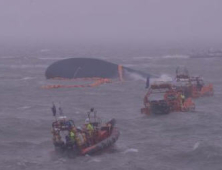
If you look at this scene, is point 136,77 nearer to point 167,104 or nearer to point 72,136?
point 167,104

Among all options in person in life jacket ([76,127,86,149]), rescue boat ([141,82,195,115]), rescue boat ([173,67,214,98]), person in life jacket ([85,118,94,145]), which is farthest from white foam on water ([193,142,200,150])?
rescue boat ([173,67,214,98])

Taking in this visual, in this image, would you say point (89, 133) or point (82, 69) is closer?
point (89, 133)

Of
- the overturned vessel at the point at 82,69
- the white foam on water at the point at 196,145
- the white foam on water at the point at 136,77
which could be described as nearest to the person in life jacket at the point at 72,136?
the white foam on water at the point at 196,145

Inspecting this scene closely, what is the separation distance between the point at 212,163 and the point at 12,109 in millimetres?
23860

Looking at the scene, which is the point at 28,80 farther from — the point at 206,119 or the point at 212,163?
the point at 212,163

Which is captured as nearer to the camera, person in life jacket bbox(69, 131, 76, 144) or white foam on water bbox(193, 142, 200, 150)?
person in life jacket bbox(69, 131, 76, 144)

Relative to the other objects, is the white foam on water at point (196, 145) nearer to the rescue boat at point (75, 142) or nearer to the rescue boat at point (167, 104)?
the rescue boat at point (75, 142)

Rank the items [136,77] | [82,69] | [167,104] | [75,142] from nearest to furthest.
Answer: [75,142] < [167,104] < [136,77] < [82,69]

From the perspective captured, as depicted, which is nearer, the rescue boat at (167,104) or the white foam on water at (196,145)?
the white foam on water at (196,145)

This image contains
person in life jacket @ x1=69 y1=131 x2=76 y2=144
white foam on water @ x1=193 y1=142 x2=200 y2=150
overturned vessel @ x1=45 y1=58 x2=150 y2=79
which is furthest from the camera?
overturned vessel @ x1=45 y1=58 x2=150 y2=79

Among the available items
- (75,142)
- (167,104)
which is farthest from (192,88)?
(75,142)

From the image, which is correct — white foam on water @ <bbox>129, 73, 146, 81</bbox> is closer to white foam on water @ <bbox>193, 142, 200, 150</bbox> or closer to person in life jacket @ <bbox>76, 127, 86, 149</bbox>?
white foam on water @ <bbox>193, 142, 200, 150</bbox>

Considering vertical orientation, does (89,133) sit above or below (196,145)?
above

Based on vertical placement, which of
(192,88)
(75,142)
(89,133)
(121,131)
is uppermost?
(192,88)
